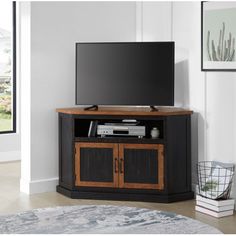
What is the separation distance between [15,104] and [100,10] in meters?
2.24

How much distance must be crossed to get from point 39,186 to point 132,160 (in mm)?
1024

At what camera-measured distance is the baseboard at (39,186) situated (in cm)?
542

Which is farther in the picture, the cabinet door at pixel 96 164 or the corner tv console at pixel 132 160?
the cabinet door at pixel 96 164

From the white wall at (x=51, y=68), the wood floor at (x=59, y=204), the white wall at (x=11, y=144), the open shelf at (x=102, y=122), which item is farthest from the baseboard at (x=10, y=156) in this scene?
the open shelf at (x=102, y=122)

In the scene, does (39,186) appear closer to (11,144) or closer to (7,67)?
(11,144)

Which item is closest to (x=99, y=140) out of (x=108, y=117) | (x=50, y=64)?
(x=108, y=117)

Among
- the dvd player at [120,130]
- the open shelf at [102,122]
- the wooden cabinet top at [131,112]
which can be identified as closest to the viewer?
the wooden cabinet top at [131,112]

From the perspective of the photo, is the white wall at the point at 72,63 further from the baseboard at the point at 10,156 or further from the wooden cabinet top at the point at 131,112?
the baseboard at the point at 10,156

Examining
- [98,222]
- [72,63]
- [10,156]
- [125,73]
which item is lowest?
[98,222]

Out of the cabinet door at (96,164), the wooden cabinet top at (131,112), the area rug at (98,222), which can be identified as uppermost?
the wooden cabinet top at (131,112)

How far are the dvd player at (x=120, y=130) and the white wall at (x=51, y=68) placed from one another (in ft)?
1.98

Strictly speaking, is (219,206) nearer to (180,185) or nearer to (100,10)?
(180,185)

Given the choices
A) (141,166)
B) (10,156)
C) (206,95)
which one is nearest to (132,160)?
(141,166)

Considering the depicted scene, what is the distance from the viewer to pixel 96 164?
5.16 m
